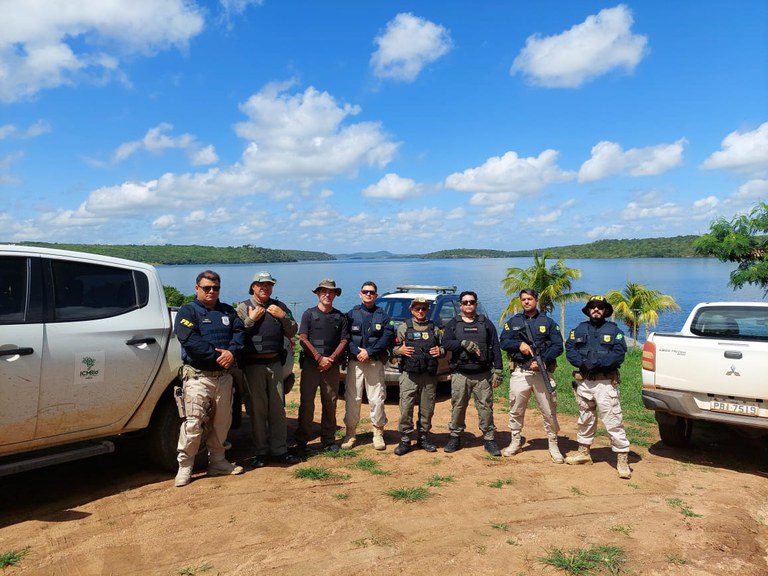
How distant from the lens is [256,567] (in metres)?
3.11

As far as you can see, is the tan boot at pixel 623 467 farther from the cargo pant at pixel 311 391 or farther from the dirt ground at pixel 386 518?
the cargo pant at pixel 311 391

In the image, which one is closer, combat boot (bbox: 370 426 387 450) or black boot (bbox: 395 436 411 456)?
black boot (bbox: 395 436 411 456)

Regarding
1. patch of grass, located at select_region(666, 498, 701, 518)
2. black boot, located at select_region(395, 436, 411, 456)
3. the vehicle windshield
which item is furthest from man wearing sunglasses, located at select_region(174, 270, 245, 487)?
the vehicle windshield

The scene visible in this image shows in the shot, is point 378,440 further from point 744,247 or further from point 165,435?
point 744,247

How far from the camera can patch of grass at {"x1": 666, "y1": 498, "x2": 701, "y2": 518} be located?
400 centimetres

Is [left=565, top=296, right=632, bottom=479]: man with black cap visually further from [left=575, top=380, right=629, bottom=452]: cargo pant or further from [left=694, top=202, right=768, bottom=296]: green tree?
[left=694, top=202, right=768, bottom=296]: green tree

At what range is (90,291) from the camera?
161 inches

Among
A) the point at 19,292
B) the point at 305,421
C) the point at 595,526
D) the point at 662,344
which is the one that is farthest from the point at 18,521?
the point at 662,344

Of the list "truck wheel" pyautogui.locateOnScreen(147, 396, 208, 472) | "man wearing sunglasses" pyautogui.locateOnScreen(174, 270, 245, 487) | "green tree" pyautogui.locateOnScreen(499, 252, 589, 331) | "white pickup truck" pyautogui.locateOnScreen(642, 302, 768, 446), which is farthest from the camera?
"green tree" pyautogui.locateOnScreen(499, 252, 589, 331)

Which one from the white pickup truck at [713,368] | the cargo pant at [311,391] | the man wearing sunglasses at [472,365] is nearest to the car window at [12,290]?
the cargo pant at [311,391]

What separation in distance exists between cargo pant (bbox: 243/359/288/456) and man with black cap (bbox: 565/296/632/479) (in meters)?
2.98

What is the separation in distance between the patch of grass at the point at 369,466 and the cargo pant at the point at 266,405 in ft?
2.42

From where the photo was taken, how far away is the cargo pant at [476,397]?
5535mm

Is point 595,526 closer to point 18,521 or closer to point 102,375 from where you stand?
point 102,375
